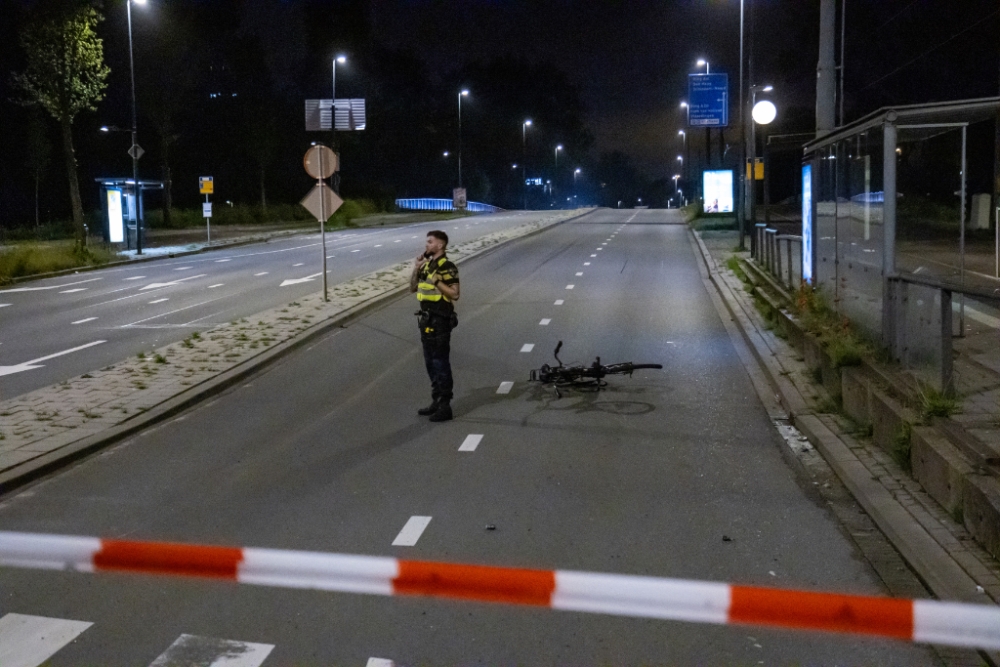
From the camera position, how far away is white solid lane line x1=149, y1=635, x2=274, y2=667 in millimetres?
5289

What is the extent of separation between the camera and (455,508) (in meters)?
8.02

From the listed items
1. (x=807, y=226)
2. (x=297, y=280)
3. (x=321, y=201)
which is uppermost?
(x=321, y=201)

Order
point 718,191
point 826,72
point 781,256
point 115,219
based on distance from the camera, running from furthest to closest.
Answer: point 718,191 → point 115,219 → point 781,256 → point 826,72

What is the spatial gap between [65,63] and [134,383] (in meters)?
31.7

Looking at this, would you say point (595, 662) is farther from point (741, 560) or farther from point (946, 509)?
point (946, 509)

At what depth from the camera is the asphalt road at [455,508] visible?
18.1 ft

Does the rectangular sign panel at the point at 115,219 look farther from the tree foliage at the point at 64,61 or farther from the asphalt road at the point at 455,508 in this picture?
the asphalt road at the point at 455,508

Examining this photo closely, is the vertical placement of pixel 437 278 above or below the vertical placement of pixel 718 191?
below

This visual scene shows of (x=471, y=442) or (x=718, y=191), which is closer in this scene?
Result: (x=471, y=442)

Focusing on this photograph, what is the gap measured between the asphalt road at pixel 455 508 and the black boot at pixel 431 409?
3.6 inches

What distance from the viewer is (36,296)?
25.5m

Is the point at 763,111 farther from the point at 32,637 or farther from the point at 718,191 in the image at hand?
the point at 718,191

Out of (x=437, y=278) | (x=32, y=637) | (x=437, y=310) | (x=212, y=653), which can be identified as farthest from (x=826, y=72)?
(x=32, y=637)

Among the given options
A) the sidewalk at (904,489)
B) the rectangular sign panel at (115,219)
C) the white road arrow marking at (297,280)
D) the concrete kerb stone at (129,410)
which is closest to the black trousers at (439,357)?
the concrete kerb stone at (129,410)
